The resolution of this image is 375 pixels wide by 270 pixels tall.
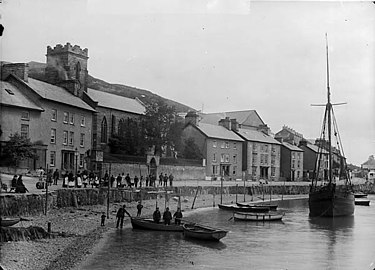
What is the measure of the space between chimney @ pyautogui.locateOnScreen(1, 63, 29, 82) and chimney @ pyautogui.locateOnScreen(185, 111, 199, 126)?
14.6 feet

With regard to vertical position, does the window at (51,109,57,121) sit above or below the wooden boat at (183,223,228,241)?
above

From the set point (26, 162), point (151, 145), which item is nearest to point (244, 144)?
point (151, 145)

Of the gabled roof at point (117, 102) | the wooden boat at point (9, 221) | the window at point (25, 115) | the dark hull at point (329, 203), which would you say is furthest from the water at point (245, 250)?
the dark hull at point (329, 203)

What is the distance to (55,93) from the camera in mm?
10469

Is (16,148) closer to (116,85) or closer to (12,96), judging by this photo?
(12,96)

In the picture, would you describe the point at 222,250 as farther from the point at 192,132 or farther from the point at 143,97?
the point at 192,132

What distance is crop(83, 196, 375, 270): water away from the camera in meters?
9.25

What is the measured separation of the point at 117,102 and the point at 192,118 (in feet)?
9.74

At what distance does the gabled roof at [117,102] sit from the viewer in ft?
43.9

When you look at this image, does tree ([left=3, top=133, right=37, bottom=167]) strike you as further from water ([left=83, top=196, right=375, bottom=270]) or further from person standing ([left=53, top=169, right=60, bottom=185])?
person standing ([left=53, top=169, right=60, bottom=185])

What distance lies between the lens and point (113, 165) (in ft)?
46.4

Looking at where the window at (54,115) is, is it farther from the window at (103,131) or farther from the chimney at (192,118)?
the chimney at (192,118)

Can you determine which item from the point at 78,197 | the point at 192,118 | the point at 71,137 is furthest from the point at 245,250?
the point at 78,197

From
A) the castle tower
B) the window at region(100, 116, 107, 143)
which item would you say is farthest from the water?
the castle tower
